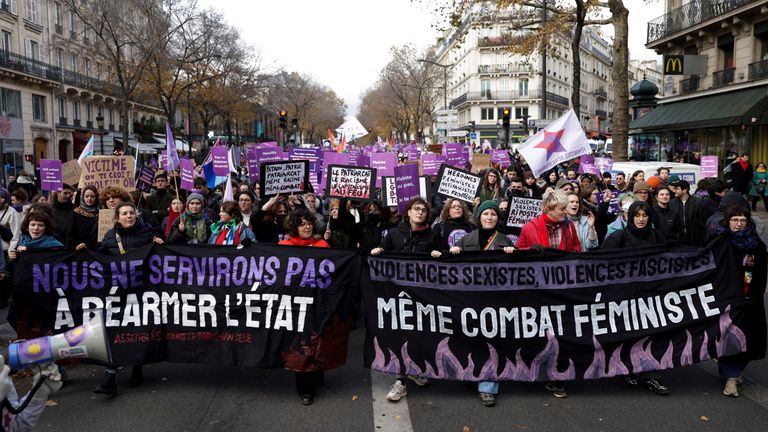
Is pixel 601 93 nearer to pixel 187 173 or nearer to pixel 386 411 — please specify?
pixel 187 173

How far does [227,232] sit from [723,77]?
2432 centimetres

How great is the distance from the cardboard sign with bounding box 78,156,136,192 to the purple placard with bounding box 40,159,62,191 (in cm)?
166

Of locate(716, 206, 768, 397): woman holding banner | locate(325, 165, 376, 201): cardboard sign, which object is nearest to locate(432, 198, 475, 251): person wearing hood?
locate(325, 165, 376, 201): cardboard sign

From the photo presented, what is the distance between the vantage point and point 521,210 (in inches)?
322

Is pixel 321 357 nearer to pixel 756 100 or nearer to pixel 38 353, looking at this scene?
pixel 38 353

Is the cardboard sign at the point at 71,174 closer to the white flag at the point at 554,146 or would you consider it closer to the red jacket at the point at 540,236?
the white flag at the point at 554,146

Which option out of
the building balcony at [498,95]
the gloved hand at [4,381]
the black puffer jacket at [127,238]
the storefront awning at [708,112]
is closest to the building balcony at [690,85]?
the storefront awning at [708,112]

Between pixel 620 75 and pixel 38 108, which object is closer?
pixel 620 75

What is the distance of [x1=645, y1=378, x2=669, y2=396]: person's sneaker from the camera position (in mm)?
5230

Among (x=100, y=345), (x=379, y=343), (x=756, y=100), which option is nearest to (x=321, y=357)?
(x=379, y=343)

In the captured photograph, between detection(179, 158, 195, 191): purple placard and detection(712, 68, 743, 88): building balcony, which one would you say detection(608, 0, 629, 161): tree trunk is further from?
detection(179, 158, 195, 191): purple placard

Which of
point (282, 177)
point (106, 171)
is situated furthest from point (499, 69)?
point (282, 177)

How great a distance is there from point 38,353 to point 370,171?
5853 millimetres

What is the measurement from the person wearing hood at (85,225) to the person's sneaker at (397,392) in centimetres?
435
